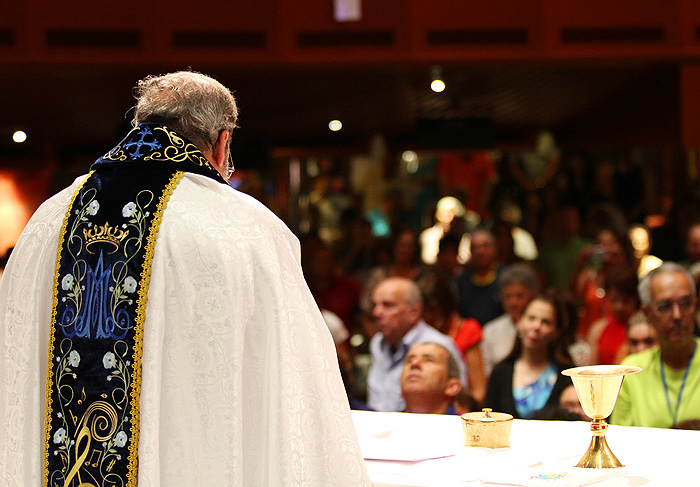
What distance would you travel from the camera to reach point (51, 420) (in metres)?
2.29

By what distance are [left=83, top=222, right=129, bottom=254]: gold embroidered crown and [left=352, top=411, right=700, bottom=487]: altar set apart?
0.88 meters

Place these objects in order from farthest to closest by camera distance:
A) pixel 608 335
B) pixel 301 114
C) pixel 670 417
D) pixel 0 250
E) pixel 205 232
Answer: pixel 301 114 → pixel 0 250 → pixel 608 335 → pixel 670 417 → pixel 205 232

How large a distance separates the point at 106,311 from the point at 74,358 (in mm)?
133

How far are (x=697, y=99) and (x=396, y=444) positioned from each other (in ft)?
13.4

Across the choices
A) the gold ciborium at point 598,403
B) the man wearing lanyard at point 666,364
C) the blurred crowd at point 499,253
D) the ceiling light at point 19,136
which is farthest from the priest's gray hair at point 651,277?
the ceiling light at point 19,136

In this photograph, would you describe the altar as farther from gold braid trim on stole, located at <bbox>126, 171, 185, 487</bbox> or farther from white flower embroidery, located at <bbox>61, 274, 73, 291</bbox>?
white flower embroidery, located at <bbox>61, 274, 73, 291</bbox>

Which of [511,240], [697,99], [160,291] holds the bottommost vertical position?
[160,291]

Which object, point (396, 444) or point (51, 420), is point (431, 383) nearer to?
point (396, 444)

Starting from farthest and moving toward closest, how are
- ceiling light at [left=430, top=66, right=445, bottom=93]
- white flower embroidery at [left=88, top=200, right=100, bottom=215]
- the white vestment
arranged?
ceiling light at [left=430, top=66, right=445, bottom=93]
white flower embroidery at [left=88, top=200, right=100, bottom=215]
the white vestment

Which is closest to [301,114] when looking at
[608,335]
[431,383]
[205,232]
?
[608,335]

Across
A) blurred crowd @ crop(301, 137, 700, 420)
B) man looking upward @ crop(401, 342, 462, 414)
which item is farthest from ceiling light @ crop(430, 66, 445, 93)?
man looking upward @ crop(401, 342, 462, 414)

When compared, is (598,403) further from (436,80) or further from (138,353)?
(436,80)

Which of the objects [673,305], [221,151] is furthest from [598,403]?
[673,305]

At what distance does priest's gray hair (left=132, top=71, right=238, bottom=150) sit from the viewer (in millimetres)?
2350
